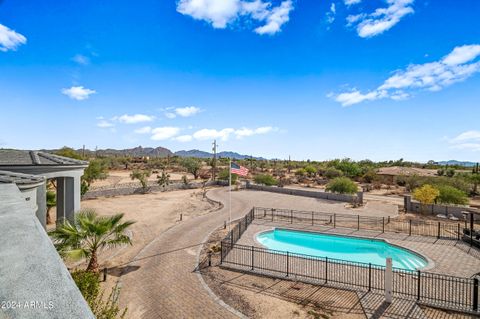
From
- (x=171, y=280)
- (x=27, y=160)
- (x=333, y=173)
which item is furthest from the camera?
(x=333, y=173)

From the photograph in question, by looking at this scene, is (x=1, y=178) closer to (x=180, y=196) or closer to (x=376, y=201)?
(x=180, y=196)

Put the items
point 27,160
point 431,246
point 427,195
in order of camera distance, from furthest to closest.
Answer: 1. point 427,195
2. point 431,246
3. point 27,160

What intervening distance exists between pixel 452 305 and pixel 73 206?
21.1 meters

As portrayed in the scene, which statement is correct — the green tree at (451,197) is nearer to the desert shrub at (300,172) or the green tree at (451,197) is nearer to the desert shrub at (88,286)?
the desert shrub at (88,286)

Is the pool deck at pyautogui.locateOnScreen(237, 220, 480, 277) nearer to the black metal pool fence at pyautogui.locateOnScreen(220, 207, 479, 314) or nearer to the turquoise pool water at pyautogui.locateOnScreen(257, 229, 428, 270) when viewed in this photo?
the turquoise pool water at pyautogui.locateOnScreen(257, 229, 428, 270)

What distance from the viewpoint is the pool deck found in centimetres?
1477

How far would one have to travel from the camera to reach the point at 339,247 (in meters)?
19.9

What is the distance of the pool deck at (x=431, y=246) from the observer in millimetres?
14773

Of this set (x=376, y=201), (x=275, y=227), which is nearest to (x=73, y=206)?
(x=275, y=227)

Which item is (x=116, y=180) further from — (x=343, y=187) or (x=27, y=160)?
(x=343, y=187)

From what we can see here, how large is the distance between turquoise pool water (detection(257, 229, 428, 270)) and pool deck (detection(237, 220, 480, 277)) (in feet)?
1.92

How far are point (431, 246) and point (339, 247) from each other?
5839 millimetres

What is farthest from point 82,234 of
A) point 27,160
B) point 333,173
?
point 333,173

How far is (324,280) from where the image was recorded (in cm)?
1316
